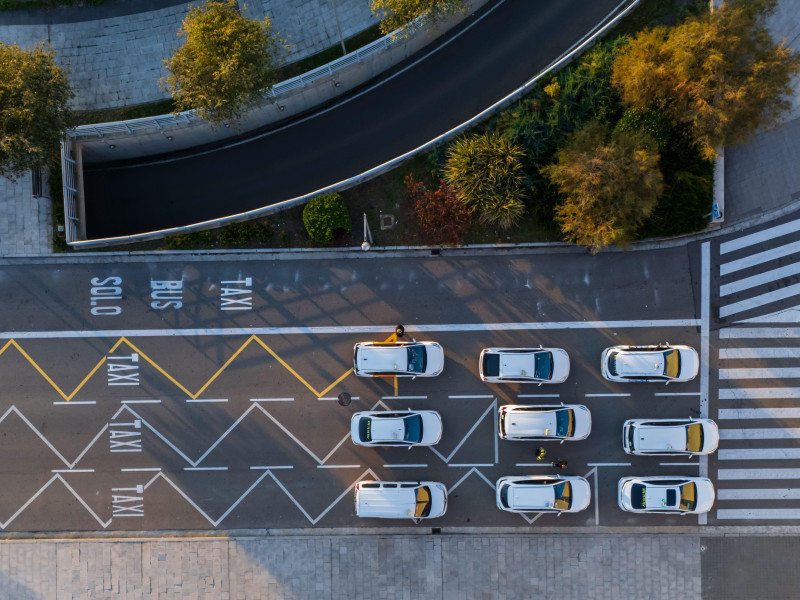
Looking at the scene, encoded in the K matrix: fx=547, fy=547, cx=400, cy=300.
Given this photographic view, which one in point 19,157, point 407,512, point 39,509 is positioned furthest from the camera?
point 39,509

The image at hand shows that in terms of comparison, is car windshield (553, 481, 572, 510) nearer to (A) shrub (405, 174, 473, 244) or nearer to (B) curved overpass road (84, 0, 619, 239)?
(A) shrub (405, 174, 473, 244)

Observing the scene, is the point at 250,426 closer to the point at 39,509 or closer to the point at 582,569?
the point at 39,509

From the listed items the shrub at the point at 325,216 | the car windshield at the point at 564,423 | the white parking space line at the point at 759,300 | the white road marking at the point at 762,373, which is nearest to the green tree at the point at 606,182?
the white parking space line at the point at 759,300

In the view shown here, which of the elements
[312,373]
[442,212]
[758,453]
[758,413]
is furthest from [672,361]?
[312,373]

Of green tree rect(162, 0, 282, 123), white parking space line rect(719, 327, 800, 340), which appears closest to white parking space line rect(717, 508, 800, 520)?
white parking space line rect(719, 327, 800, 340)

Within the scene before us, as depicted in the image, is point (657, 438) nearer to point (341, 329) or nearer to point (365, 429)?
point (365, 429)

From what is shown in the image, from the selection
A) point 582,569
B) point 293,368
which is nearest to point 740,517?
point 582,569
